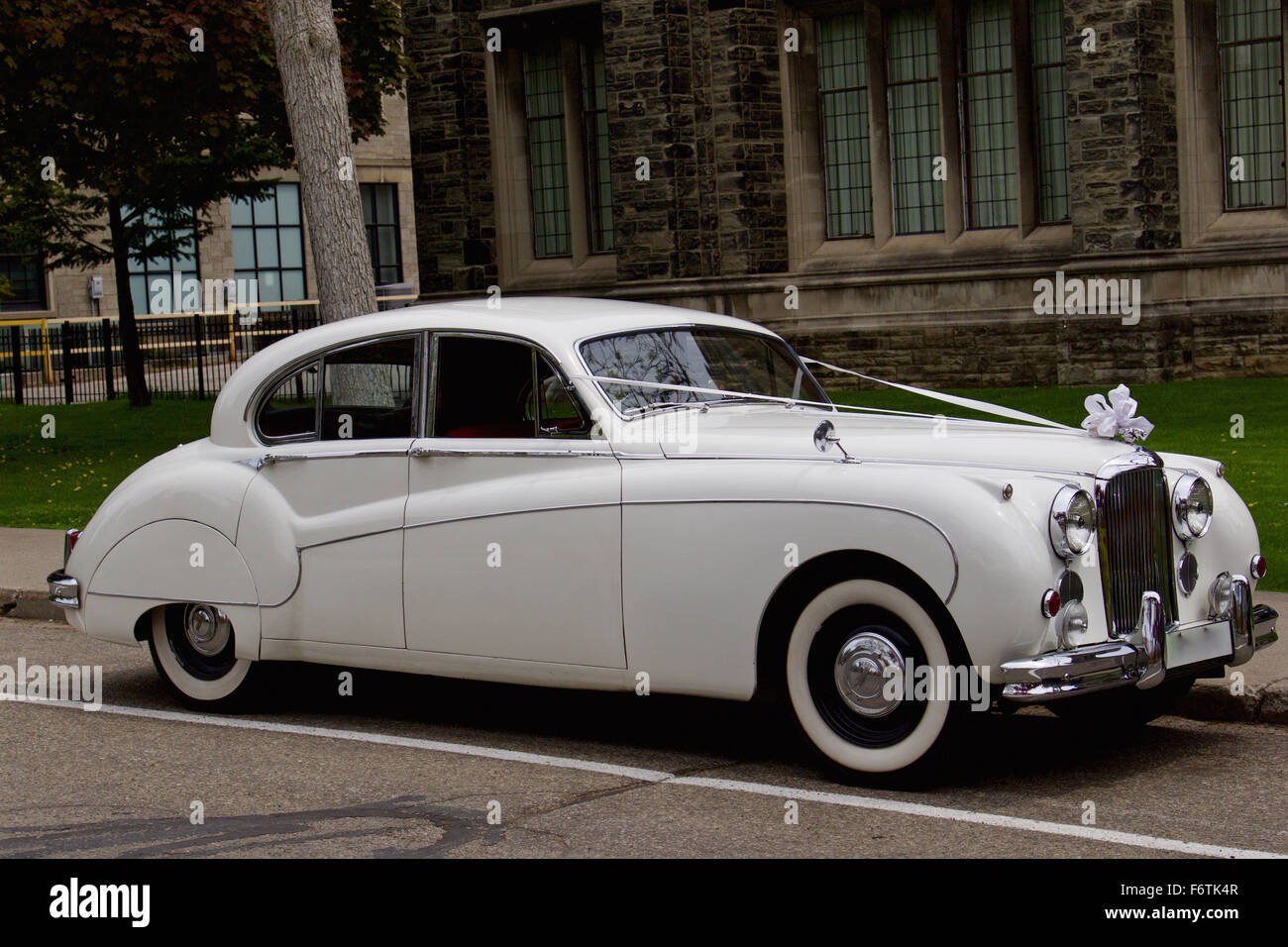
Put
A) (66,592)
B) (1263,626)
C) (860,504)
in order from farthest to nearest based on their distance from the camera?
(66,592) → (1263,626) → (860,504)

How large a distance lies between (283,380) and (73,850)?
286cm

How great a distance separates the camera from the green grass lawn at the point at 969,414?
12711mm

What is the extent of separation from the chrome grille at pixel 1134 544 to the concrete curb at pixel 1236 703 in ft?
3.17

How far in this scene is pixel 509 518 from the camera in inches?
268

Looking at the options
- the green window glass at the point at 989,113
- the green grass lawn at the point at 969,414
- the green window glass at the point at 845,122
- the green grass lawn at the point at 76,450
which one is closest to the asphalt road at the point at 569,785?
the green grass lawn at the point at 969,414

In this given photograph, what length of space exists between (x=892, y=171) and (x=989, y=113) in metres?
1.46

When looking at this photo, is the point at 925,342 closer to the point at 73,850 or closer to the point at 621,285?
the point at 621,285

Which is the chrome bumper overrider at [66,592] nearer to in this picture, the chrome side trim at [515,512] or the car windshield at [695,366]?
the chrome side trim at [515,512]

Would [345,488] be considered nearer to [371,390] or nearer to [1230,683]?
[371,390]

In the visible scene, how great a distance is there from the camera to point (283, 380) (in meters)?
Answer: 7.85

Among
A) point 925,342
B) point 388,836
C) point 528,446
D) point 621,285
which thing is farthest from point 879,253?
point 388,836

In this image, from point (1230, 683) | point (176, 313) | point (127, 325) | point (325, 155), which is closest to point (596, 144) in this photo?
point (127, 325)
